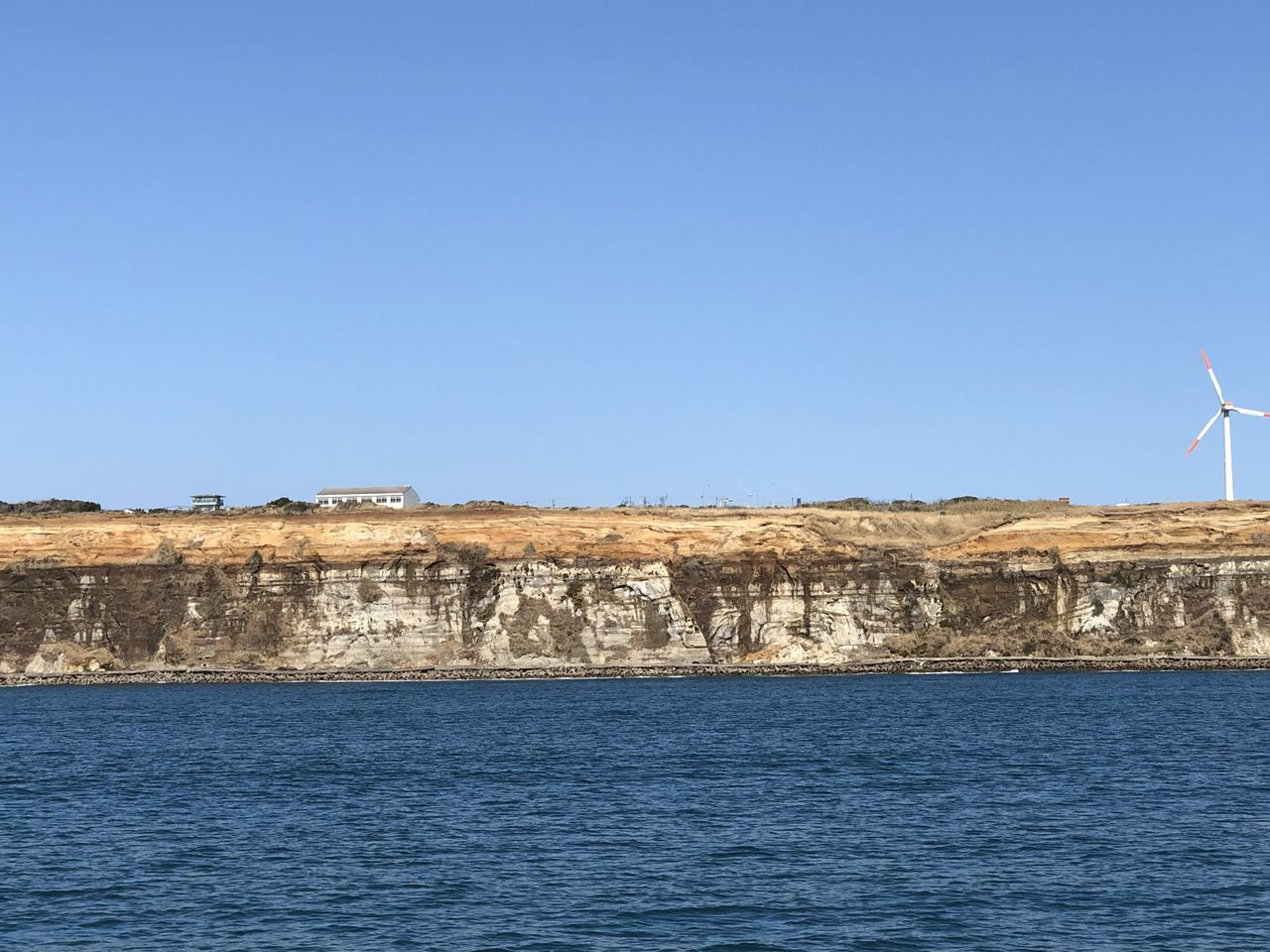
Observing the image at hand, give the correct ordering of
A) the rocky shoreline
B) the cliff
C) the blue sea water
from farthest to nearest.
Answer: the cliff < the rocky shoreline < the blue sea water

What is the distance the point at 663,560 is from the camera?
303 feet

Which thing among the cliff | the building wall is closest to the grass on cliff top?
the cliff

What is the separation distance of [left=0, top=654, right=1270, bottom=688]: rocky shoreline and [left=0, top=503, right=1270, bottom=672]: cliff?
4.16ft

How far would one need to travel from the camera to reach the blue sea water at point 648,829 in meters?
26.5

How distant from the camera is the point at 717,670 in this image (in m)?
88.2

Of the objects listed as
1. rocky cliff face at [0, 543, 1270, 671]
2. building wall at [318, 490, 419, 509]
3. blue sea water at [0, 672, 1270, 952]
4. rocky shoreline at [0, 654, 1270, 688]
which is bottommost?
rocky shoreline at [0, 654, 1270, 688]

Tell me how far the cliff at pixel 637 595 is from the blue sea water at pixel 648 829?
84.5ft

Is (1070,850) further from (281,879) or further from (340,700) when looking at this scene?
(340,700)

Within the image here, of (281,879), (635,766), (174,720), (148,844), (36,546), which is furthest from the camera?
(36,546)

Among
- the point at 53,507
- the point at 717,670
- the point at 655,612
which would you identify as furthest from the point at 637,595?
the point at 53,507

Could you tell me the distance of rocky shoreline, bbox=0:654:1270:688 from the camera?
3415 inches

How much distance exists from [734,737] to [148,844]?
2407 cm

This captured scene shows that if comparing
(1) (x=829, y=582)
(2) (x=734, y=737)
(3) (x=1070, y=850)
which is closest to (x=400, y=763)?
(2) (x=734, y=737)

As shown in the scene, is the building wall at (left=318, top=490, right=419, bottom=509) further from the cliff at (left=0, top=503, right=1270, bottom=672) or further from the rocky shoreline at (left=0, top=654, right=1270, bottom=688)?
the rocky shoreline at (left=0, top=654, right=1270, bottom=688)
